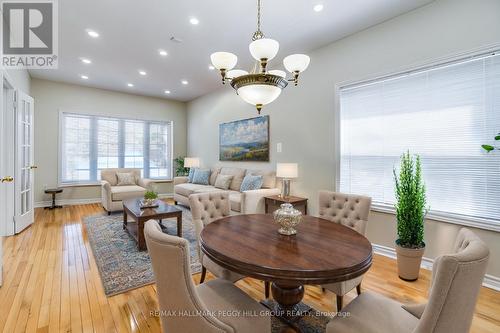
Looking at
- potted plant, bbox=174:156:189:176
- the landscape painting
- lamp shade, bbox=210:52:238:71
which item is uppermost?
lamp shade, bbox=210:52:238:71

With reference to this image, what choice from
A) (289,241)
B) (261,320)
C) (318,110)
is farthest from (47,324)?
(318,110)

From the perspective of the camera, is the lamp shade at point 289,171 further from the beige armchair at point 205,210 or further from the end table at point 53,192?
the end table at point 53,192

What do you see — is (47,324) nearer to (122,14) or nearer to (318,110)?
(122,14)

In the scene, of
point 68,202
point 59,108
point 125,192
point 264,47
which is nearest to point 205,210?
point 264,47

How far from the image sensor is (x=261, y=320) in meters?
1.23

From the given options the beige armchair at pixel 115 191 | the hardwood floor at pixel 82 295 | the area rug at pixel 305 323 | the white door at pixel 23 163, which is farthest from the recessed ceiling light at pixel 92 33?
the area rug at pixel 305 323

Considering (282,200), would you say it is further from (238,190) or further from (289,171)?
(238,190)

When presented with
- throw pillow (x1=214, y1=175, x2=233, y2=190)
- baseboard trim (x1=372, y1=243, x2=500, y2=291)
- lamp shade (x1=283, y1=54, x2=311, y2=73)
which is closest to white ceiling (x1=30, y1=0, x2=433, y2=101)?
lamp shade (x1=283, y1=54, x2=311, y2=73)

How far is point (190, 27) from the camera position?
10.7 feet

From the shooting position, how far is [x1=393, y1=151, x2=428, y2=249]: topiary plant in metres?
2.49

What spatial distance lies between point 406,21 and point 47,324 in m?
4.57

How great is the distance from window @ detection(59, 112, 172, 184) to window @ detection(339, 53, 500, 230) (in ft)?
18.8

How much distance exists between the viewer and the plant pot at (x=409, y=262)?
2.44m

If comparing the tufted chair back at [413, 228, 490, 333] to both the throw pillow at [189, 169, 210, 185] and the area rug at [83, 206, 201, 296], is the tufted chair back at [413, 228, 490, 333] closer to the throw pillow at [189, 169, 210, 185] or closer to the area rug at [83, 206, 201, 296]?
the area rug at [83, 206, 201, 296]
